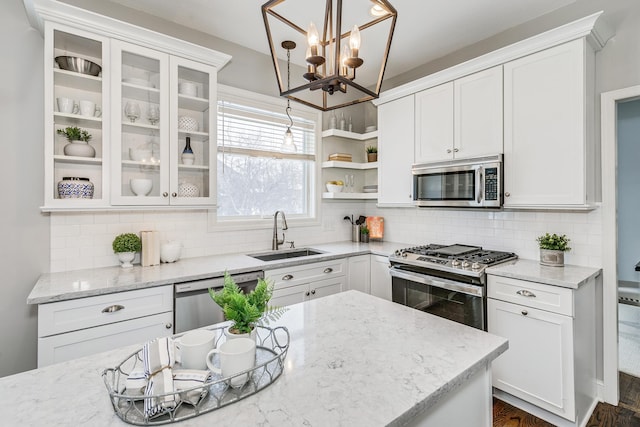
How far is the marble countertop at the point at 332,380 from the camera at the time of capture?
760 mm

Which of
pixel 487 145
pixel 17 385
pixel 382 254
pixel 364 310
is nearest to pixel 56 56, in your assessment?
pixel 17 385

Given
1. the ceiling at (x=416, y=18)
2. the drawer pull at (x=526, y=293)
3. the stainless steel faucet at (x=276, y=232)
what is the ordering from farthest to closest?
the stainless steel faucet at (x=276, y=232) < the ceiling at (x=416, y=18) < the drawer pull at (x=526, y=293)

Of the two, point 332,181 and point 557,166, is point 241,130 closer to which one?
point 332,181

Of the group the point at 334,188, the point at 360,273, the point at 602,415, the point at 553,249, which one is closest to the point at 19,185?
the point at 334,188

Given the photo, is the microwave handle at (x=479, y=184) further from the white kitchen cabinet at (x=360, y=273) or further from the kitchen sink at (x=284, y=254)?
the kitchen sink at (x=284, y=254)

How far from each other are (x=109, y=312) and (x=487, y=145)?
117 inches

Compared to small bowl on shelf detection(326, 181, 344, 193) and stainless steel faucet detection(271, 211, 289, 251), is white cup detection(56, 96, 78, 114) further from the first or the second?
small bowl on shelf detection(326, 181, 344, 193)

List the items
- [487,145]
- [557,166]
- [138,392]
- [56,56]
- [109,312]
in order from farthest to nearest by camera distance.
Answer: [487,145]
[557,166]
[56,56]
[109,312]
[138,392]

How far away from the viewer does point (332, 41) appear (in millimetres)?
1289

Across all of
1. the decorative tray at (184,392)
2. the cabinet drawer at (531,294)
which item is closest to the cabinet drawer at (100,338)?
the decorative tray at (184,392)

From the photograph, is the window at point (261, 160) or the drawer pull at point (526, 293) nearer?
the drawer pull at point (526, 293)

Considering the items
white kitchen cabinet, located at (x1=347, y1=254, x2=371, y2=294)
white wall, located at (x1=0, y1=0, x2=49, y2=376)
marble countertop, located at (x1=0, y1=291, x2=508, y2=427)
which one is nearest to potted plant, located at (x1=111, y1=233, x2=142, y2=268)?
white wall, located at (x1=0, y1=0, x2=49, y2=376)

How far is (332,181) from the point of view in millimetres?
3738

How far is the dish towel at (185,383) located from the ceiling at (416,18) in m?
2.60
